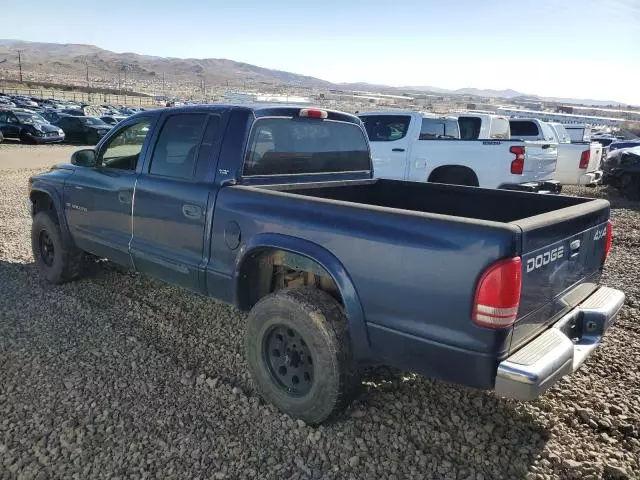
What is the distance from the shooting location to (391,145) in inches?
386

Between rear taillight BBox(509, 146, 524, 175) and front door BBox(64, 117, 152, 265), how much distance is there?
→ 6256 millimetres

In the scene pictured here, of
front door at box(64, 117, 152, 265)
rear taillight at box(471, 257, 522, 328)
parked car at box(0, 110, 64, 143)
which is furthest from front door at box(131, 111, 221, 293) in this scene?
parked car at box(0, 110, 64, 143)

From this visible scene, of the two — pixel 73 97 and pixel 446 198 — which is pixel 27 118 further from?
pixel 73 97

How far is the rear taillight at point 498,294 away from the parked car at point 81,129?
84.6 ft

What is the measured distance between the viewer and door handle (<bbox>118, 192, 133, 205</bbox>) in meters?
4.32

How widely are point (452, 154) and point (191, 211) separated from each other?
6447 millimetres

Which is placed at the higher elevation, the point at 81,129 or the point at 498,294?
the point at 498,294

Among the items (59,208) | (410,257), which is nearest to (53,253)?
(59,208)

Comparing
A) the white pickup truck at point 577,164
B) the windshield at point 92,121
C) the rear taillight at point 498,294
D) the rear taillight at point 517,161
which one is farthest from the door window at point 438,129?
the windshield at point 92,121

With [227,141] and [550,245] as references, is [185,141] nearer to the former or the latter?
[227,141]

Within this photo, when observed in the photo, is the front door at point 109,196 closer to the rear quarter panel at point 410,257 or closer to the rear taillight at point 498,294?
the rear quarter panel at point 410,257

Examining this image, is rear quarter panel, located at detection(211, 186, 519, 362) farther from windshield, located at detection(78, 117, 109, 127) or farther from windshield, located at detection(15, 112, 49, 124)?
windshield, located at detection(78, 117, 109, 127)

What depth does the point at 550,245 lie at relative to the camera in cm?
272

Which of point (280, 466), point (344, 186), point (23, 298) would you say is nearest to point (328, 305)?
point (280, 466)
